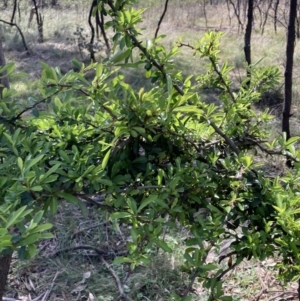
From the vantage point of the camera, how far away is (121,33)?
1034mm

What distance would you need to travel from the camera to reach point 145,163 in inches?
41.3

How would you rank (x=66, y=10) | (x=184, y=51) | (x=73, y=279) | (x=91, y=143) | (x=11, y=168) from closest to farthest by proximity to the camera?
(x=11, y=168)
(x=91, y=143)
(x=73, y=279)
(x=184, y=51)
(x=66, y=10)

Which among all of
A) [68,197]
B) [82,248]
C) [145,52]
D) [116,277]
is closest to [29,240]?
[68,197]

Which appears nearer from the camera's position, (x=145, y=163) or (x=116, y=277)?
(x=145, y=163)

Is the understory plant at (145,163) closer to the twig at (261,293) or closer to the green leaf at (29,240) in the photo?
the green leaf at (29,240)

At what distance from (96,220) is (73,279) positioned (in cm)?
54

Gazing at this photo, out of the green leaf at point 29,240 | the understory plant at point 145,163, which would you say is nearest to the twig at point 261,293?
the understory plant at point 145,163

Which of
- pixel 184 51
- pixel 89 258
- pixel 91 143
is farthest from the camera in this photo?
pixel 184 51

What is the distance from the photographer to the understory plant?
917 mm

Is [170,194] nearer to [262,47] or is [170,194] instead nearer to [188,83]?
[188,83]

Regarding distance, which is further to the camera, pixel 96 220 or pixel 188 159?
pixel 96 220

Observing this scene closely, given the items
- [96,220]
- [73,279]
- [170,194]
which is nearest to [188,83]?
[170,194]

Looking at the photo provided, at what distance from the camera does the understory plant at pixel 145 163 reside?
3.01ft

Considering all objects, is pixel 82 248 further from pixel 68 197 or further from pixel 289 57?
pixel 289 57
